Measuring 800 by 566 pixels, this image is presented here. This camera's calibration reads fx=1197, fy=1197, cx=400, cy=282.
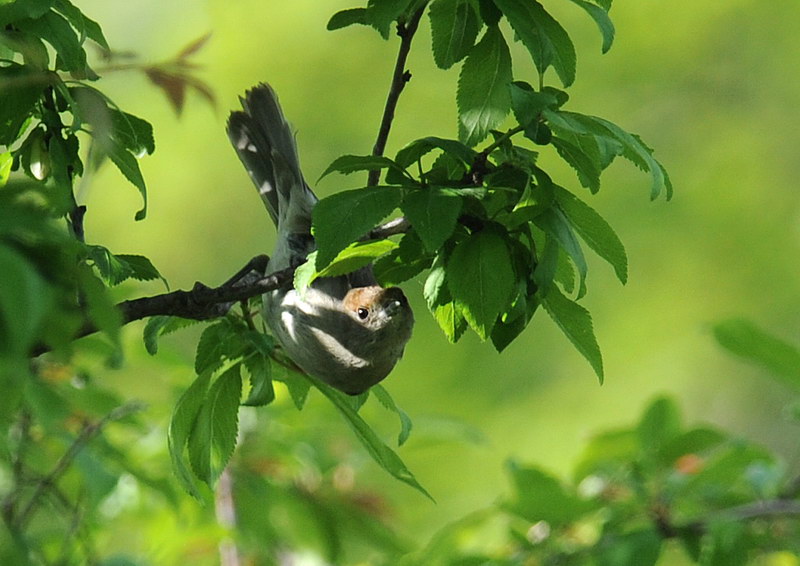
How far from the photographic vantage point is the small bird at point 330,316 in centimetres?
245

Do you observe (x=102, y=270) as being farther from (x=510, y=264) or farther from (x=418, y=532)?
(x=418, y=532)

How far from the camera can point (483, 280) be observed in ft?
5.17

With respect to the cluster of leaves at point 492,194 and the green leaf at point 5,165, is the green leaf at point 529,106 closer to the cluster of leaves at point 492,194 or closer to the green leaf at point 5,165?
the cluster of leaves at point 492,194

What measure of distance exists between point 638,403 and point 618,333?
18.9 inches

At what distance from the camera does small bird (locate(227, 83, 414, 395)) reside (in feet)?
8.05

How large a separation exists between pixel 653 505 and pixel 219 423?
1.49 m

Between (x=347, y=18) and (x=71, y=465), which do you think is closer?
(x=347, y=18)

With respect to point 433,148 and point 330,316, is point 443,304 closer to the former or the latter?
point 433,148

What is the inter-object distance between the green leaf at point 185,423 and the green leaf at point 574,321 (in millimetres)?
585

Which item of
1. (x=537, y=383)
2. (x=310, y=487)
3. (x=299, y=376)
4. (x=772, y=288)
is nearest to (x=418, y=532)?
(x=537, y=383)

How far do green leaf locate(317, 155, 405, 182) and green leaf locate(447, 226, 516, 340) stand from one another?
0.16 meters

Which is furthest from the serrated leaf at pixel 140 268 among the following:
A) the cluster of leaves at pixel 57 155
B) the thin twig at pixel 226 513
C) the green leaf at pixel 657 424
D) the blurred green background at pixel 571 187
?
the blurred green background at pixel 571 187

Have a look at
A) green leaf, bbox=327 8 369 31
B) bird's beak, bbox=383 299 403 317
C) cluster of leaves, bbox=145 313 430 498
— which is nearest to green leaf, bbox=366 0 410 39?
green leaf, bbox=327 8 369 31

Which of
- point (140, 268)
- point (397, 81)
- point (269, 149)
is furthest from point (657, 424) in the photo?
point (140, 268)
